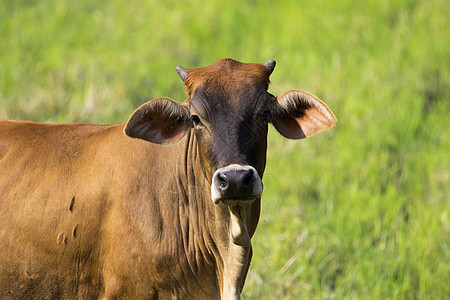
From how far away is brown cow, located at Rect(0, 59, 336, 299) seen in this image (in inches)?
171

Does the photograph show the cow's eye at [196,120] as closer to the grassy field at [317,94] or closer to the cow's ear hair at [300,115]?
the cow's ear hair at [300,115]

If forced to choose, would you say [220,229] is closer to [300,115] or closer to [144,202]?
[144,202]

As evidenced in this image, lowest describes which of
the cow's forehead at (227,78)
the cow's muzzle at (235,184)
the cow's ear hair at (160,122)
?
the cow's muzzle at (235,184)

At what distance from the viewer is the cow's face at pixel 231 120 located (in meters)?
3.97

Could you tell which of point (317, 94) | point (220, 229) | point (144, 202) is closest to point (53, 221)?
point (144, 202)

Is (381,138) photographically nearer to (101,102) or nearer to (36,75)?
(101,102)

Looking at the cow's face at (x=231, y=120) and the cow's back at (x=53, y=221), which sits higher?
the cow's face at (x=231, y=120)

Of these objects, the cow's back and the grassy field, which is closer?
the cow's back

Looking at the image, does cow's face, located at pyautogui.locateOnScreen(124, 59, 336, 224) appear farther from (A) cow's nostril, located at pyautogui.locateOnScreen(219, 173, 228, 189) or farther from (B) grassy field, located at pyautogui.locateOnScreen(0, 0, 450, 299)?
(B) grassy field, located at pyautogui.locateOnScreen(0, 0, 450, 299)

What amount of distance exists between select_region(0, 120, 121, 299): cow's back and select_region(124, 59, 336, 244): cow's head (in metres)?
0.59

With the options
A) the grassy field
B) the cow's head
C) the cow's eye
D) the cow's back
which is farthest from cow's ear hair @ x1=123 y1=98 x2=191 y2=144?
the grassy field

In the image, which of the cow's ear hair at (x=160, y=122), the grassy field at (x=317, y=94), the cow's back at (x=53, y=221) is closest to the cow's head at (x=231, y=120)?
the cow's ear hair at (x=160, y=122)

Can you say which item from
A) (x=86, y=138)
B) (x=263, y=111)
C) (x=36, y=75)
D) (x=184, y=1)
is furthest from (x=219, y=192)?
(x=184, y=1)

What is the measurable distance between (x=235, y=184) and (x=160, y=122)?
2.83ft
